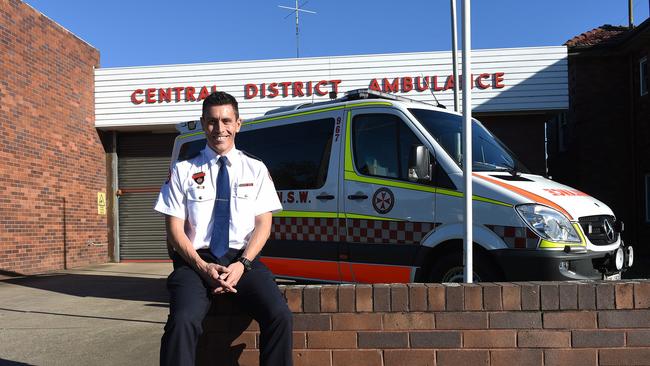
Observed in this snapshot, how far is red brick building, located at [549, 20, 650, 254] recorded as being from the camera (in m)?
12.6

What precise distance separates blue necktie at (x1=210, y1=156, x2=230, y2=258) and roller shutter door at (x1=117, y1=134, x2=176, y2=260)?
11.9 meters

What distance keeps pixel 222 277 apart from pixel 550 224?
267cm

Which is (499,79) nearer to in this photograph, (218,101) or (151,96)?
(151,96)

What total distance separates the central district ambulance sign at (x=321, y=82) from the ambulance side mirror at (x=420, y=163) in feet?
24.9

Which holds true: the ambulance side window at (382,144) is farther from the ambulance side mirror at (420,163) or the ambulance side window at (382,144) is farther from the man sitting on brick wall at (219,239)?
the man sitting on brick wall at (219,239)

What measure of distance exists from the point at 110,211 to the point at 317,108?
10.3 meters

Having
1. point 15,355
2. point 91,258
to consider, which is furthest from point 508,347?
point 91,258

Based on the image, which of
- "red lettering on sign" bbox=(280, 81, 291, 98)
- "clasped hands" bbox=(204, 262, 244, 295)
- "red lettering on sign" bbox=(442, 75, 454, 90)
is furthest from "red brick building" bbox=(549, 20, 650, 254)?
"clasped hands" bbox=(204, 262, 244, 295)

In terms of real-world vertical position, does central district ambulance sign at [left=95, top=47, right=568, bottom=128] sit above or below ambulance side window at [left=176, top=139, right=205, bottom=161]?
above

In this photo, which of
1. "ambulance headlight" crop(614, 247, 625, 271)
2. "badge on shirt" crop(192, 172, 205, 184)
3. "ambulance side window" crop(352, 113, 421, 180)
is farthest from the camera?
"ambulance side window" crop(352, 113, 421, 180)

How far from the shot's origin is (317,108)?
5.69 m

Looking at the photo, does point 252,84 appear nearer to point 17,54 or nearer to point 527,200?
point 17,54

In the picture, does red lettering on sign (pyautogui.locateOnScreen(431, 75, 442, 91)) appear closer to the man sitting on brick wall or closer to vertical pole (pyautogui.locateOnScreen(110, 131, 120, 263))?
vertical pole (pyautogui.locateOnScreen(110, 131, 120, 263))

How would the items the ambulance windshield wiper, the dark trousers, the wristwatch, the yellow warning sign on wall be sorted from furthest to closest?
1. the yellow warning sign on wall
2. the ambulance windshield wiper
3. the wristwatch
4. the dark trousers
